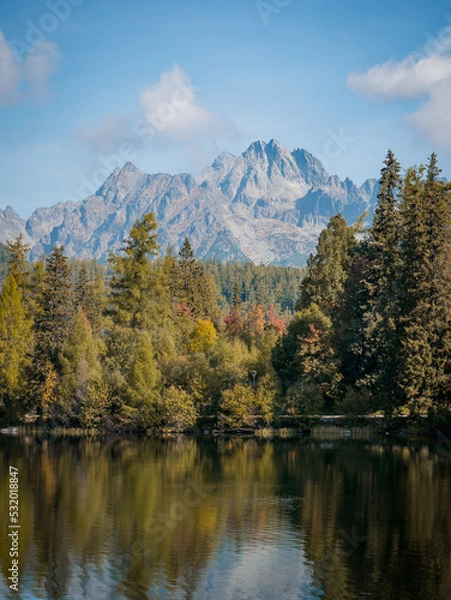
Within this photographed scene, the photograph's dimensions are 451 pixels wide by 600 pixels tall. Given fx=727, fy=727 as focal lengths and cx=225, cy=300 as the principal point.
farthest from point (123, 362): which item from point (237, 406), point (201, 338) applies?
point (237, 406)

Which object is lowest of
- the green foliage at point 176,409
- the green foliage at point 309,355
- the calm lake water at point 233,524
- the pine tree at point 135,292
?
the calm lake water at point 233,524

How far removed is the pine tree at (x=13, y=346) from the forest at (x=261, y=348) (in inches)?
4.7

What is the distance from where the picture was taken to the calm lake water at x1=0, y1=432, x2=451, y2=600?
24.4 meters

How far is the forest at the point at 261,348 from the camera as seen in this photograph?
59.2 m

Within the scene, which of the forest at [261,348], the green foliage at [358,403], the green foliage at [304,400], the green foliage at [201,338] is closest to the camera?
the forest at [261,348]

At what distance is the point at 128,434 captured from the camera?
65.9m

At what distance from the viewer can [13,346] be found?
69.4 m

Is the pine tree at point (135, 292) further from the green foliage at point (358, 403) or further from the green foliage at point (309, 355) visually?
the green foliage at point (358, 403)

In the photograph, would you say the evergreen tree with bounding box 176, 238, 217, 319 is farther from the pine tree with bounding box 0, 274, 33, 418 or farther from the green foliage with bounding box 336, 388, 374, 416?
the green foliage with bounding box 336, 388, 374, 416

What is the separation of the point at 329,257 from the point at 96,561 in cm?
5362

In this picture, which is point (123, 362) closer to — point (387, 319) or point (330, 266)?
point (330, 266)

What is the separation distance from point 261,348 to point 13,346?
23919 millimetres

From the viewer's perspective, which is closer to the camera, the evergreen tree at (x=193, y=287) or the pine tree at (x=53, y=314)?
the pine tree at (x=53, y=314)

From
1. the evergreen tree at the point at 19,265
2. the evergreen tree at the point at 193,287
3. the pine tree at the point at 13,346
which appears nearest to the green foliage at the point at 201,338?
the evergreen tree at the point at 193,287
